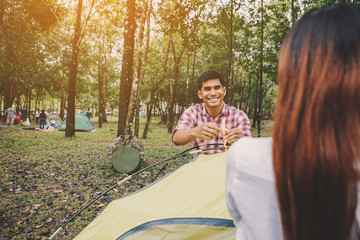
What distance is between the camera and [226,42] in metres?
21.0

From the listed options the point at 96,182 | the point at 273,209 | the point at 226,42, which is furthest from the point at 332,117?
the point at 226,42

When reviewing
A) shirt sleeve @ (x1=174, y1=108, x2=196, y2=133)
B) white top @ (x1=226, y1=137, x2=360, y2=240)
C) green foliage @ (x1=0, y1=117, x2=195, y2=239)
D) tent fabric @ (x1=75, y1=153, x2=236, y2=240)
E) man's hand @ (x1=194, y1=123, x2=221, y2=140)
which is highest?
shirt sleeve @ (x1=174, y1=108, x2=196, y2=133)

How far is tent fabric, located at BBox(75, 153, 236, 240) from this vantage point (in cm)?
162

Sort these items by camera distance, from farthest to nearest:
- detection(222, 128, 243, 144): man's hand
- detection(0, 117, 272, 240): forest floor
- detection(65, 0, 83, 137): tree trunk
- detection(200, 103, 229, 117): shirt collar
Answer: detection(65, 0, 83, 137): tree trunk
detection(0, 117, 272, 240): forest floor
detection(200, 103, 229, 117): shirt collar
detection(222, 128, 243, 144): man's hand

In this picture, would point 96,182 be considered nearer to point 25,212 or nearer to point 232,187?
point 25,212

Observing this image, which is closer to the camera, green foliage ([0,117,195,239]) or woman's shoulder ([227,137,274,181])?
woman's shoulder ([227,137,274,181])

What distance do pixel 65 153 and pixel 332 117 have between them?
986 centimetres

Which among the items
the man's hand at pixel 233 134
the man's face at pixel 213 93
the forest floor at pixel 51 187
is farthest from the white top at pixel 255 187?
the forest floor at pixel 51 187

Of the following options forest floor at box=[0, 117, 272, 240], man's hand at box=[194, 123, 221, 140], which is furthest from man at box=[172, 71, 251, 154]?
forest floor at box=[0, 117, 272, 240]

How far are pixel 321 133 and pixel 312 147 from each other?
5cm

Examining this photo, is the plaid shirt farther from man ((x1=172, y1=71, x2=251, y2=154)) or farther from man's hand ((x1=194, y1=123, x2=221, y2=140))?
man's hand ((x1=194, y1=123, x2=221, y2=140))

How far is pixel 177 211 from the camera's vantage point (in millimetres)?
1705

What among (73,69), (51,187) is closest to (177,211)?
(51,187)

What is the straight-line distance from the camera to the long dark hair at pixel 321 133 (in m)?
0.65
